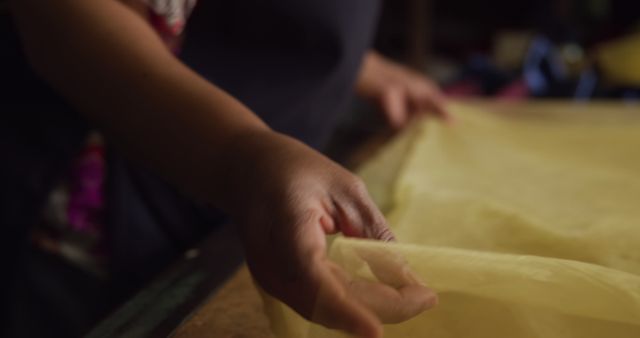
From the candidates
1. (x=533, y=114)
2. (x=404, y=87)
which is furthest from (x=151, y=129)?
(x=533, y=114)

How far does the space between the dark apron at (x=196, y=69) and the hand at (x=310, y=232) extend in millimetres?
223

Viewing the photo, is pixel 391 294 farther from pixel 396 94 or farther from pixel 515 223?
pixel 396 94

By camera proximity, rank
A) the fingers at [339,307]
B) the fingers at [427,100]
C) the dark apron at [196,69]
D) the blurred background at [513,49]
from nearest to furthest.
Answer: the fingers at [339,307]
the dark apron at [196,69]
the fingers at [427,100]
the blurred background at [513,49]

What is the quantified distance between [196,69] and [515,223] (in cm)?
25

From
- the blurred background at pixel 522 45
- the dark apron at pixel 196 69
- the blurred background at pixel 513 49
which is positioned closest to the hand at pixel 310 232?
the dark apron at pixel 196 69

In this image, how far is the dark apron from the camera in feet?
1.51

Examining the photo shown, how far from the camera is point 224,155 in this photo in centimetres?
26

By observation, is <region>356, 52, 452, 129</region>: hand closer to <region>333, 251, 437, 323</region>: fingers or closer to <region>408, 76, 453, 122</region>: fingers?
<region>408, 76, 453, 122</region>: fingers

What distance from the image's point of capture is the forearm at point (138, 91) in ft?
0.90

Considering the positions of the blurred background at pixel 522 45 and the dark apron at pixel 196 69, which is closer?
the dark apron at pixel 196 69

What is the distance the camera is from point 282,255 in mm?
217

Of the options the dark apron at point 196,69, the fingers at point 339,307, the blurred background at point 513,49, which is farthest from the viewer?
the blurred background at point 513,49

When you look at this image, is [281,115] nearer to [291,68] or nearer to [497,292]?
[291,68]

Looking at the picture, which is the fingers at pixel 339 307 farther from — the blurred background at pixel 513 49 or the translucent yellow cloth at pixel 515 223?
the blurred background at pixel 513 49
